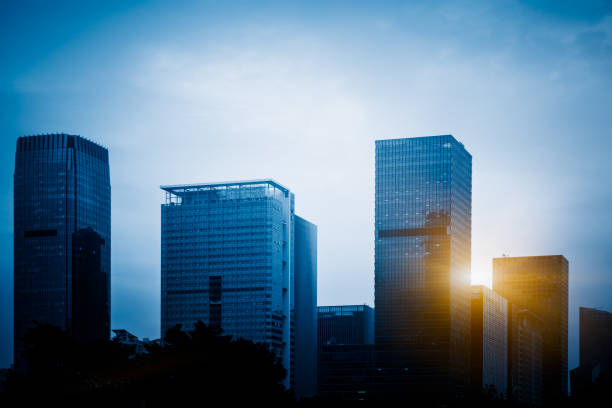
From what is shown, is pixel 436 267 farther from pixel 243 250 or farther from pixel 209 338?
pixel 209 338

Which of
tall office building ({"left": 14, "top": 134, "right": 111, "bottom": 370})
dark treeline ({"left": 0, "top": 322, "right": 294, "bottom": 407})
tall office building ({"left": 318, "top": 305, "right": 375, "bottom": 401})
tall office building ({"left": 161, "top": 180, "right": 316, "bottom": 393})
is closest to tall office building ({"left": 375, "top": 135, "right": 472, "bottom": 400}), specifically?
tall office building ({"left": 318, "top": 305, "right": 375, "bottom": 401})

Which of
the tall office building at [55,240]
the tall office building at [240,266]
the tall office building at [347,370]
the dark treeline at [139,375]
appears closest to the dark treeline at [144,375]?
the dark treeline at [139,375]

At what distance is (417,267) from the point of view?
193125 mm

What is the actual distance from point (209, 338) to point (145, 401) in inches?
379

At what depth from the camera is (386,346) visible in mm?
192750

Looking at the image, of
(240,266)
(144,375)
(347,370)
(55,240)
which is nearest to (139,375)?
(144,375)

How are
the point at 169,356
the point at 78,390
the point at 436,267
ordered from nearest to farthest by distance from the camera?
the point at 78,390
the point at 169,356
the point at 436,267

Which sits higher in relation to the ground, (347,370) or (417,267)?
(417,267)

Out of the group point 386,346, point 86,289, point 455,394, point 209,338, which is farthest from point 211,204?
point 209,338

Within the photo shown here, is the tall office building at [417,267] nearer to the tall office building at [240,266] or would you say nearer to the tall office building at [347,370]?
the tall office building at [347,370]

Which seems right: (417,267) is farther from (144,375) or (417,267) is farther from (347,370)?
(144,375)

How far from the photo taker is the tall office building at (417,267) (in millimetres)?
191625

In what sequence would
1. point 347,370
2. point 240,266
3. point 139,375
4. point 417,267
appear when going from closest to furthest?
point 139,375 → point 417,267 → point 240,266 → point 347,370

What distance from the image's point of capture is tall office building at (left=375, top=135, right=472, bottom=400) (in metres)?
192
